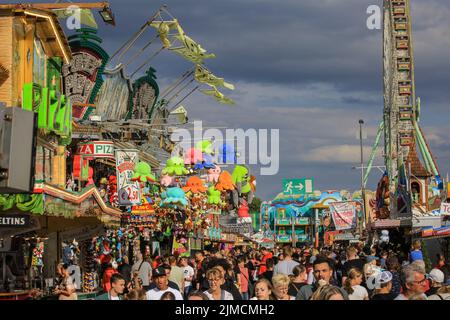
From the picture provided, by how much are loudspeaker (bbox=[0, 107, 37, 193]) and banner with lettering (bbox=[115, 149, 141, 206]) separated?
1811 cm

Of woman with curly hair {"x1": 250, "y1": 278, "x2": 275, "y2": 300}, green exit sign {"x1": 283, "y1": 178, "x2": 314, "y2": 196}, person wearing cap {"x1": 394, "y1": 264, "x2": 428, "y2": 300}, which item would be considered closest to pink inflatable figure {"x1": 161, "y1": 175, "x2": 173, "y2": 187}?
woman with curly hair {"x1": 250, "y1": 278, "x2": 275, "y2": 300}

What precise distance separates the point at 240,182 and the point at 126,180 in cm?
3469

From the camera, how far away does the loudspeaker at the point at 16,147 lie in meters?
9.45

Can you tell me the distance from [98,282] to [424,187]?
3075 centimetres

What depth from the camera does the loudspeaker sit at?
9.45 metres

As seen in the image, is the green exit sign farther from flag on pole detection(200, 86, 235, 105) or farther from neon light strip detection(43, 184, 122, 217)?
neon light strip detection(43, 184, 122, 217)

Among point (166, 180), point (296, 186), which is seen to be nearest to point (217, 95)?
point (166, 180)

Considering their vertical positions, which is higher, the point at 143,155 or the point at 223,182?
the point at 143,155

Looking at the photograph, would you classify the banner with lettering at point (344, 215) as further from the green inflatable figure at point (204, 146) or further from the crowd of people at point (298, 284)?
the crowd of people at point (298, 284)

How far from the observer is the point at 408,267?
28.3 feet

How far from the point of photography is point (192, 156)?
4516 cm

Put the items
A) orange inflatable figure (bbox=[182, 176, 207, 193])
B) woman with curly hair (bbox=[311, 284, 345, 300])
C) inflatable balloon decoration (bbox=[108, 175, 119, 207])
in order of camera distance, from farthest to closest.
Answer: orange inflatable figure (bbox=[182, 176, 207, 193])
inflatable balloon decoration (bbox=[108, 175, 119, 207])
woman with curly hair (bbox=[311, 284, 345, 300])

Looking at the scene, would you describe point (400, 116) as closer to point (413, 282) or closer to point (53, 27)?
point (53, 27)

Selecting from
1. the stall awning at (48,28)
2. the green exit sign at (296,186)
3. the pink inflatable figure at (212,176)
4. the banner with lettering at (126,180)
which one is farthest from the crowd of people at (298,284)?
the green exit sign at (296,186)
